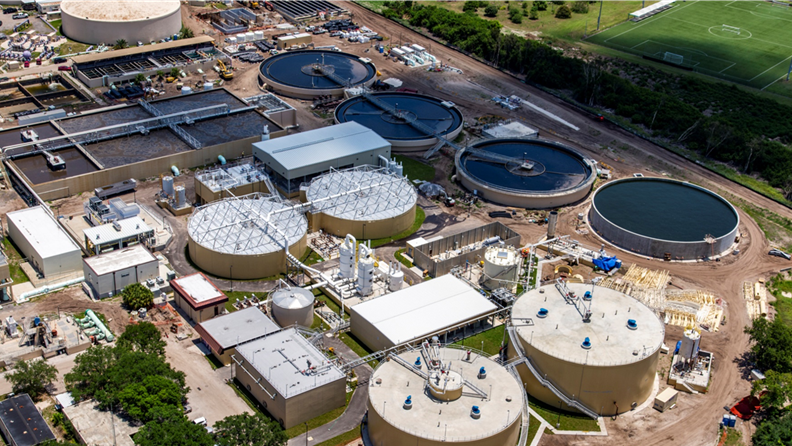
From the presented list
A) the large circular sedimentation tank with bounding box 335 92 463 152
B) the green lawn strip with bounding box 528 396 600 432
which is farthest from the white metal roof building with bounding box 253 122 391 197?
the green lawn strip with bounding box 528 396 600 432

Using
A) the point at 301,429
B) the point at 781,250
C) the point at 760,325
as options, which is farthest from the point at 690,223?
the point at 301,429

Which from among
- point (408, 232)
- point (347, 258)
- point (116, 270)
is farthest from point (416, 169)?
point (116, 270)

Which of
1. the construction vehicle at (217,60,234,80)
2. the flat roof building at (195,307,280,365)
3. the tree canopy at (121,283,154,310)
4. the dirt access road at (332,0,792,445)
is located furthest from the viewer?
the construction vehicle at (217,60,234,80)

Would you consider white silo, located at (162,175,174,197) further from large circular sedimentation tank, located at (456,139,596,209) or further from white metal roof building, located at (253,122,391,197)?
large circular sedimentation tank, located at (456,139,596,209)

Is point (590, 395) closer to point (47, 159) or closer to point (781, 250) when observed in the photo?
point (781, 250)

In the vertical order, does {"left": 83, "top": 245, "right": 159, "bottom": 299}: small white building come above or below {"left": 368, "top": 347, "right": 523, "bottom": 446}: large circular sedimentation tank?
below

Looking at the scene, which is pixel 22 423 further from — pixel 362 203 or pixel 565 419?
pixel 362 203
